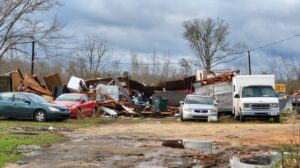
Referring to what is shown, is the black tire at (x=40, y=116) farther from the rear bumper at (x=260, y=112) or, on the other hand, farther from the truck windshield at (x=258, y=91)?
the truck windshield at (x=258, y=91)

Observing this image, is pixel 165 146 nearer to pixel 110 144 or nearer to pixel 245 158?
pixel 110 144

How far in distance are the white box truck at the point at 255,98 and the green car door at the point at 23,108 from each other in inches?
448

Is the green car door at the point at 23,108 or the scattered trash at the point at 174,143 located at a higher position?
the green car door at the point at 23,108

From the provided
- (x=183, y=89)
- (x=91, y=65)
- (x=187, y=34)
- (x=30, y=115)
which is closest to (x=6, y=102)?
(x=30, y=115)

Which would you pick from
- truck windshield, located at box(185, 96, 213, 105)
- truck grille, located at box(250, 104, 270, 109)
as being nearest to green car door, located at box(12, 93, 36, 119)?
truck windshield, located at box(185, 96, 213, 105)

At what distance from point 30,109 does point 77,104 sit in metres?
4.63

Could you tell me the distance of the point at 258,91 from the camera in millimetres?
29609

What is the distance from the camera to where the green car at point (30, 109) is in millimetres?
25828

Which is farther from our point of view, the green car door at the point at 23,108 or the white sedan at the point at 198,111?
the white sedan at the point at 198,111

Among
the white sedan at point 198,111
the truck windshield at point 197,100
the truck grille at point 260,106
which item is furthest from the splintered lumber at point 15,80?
the truck grille at point 260,106

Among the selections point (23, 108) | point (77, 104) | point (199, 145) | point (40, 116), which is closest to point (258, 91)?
point (77, 104)

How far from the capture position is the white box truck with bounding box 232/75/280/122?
93.7 ft

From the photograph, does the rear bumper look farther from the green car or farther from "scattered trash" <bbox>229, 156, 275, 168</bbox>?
"scattered trash" <bbox>229, 156, 275, 168</bbox>

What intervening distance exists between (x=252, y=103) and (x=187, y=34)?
173 feet
